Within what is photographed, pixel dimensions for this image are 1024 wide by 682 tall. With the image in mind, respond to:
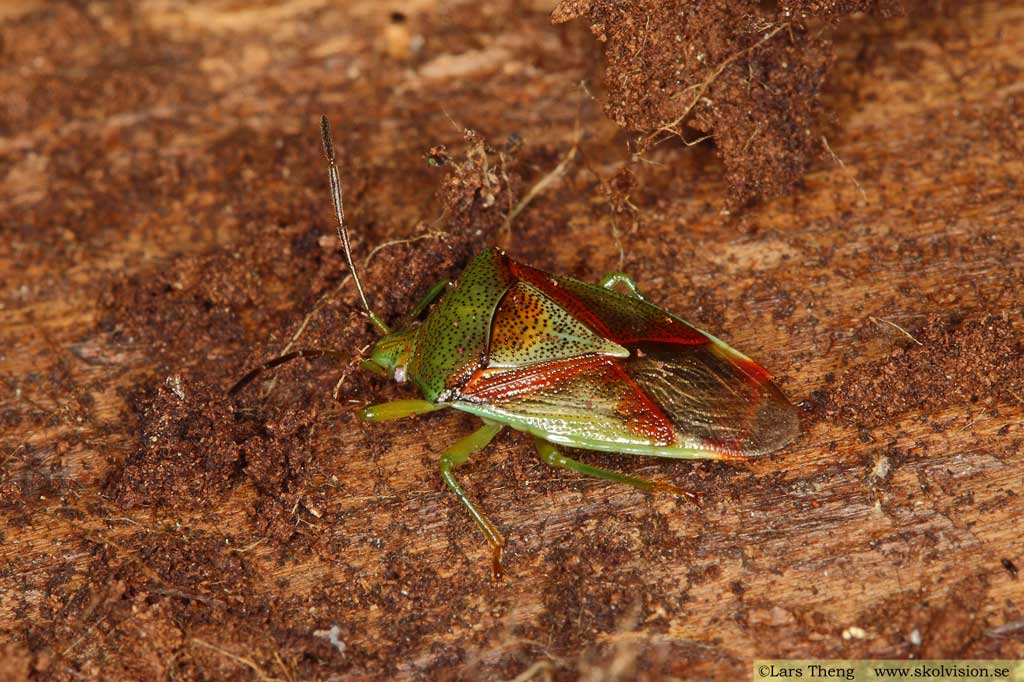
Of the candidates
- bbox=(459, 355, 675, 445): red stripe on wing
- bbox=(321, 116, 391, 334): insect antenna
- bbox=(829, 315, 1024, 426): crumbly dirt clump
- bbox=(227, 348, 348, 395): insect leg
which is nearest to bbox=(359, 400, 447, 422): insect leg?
bbox=(459, 355, 675, 445): red stripe on wing

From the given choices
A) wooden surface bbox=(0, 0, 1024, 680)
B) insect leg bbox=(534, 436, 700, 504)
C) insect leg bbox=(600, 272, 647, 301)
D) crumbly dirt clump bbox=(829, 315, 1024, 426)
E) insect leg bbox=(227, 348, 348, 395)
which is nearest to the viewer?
wooden surface bbox=(0, 0, 1024, 680)

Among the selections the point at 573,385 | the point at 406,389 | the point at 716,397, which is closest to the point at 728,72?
the point at 716,397

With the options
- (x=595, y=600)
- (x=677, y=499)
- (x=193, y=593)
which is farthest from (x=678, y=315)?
(x=193, y=593)

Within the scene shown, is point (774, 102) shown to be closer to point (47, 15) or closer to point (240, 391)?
point (240, 391)

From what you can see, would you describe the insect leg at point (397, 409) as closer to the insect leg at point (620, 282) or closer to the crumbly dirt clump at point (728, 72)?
the insect leg at point (620, 282)

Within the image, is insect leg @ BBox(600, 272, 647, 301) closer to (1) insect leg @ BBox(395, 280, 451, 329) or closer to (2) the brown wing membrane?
(2) the brown wing membrane
